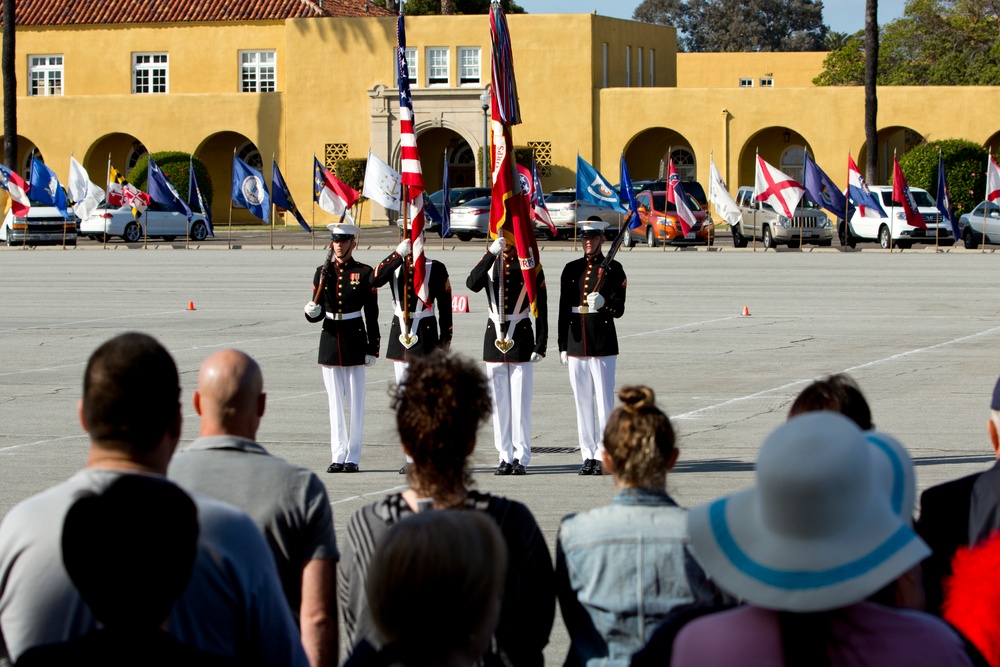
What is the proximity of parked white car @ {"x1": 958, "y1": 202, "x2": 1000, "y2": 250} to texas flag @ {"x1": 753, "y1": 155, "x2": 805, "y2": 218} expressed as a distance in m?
6.02

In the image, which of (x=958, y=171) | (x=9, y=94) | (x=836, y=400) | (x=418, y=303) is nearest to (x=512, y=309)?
(x=418, y=303)

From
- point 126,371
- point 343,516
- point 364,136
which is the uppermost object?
point 364,136

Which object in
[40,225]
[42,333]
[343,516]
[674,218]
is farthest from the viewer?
[40,225]

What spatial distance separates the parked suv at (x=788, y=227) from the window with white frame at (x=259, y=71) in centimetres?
2328

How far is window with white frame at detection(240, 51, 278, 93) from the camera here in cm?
5806

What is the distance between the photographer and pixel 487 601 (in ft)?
9.08

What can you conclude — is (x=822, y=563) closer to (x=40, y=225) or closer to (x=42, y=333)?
(x=42, y=333)

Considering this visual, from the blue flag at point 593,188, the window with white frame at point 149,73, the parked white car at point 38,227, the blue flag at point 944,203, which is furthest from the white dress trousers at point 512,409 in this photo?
the window with white frame at point 149,73

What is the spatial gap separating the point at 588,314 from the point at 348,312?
1.94 metres

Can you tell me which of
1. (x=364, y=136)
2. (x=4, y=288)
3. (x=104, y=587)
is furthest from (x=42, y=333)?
(x=364, y=136)

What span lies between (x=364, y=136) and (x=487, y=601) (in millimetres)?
54153

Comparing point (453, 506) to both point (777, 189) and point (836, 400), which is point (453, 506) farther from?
point (777, 189)

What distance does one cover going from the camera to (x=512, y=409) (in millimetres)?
11359

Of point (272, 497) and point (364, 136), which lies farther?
point (364, 136)
